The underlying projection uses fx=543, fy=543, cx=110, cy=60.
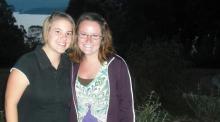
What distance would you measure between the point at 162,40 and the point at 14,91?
9.95m

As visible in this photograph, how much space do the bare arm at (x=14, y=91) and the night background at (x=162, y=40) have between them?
648 cm

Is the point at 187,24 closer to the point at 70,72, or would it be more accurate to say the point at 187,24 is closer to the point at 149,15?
the point at 149,15

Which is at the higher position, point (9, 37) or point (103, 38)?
point (103, 38)

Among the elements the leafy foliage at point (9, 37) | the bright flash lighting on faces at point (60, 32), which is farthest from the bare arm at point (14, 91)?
the leafy foliage at point (9, 37)

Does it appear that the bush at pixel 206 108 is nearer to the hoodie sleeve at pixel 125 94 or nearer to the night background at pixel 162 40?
the night background at pixel 162 40

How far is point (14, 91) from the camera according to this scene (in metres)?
3.42

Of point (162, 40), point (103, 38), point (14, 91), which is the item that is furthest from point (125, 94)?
point (162, 40)

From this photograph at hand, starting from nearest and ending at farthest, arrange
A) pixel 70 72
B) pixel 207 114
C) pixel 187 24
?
pixel 70 72 → pixel 207 114 → pixel 187 24

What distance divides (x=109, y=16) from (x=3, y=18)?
4.28 metres

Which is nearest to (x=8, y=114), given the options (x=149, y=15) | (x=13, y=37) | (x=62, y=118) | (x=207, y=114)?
(x=62, y=118)

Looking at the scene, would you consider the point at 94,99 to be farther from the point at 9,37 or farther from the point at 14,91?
the point at 9,37

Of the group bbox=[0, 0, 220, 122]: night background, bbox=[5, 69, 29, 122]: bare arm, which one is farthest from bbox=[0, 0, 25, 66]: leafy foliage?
bbox=[5, 69, 29, 122]: bare arm

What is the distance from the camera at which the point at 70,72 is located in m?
3.74

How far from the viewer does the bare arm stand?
134 inches
